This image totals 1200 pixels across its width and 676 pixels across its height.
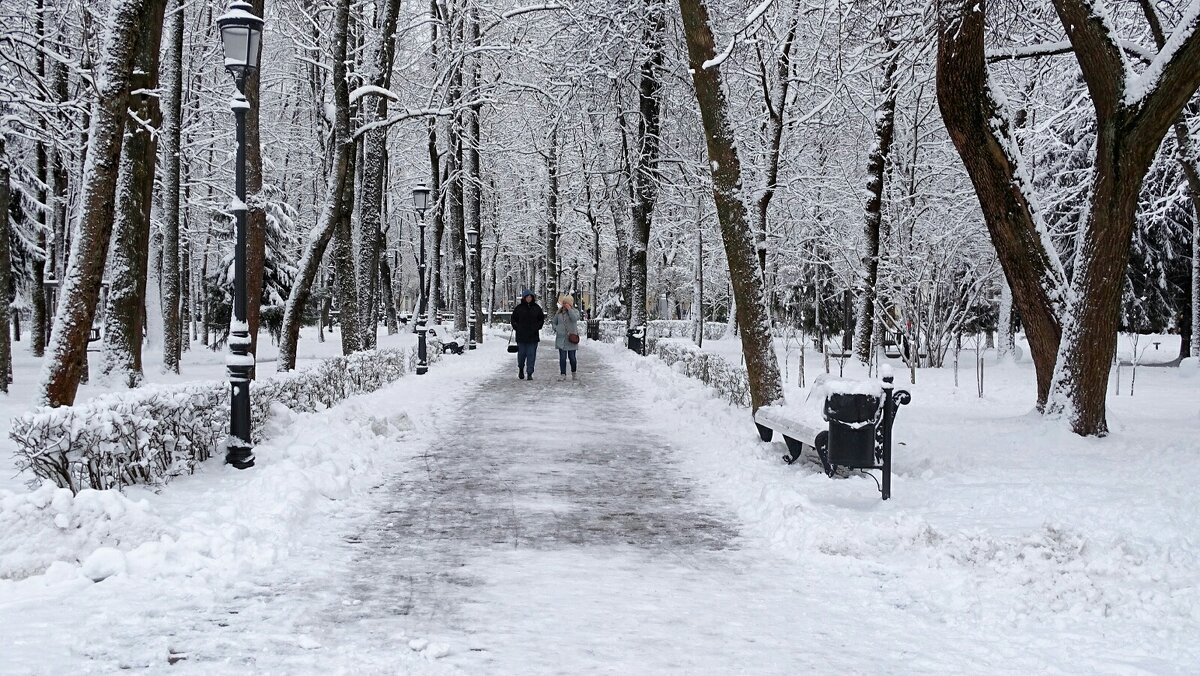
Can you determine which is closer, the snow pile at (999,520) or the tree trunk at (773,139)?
the snow pile at (999,520)

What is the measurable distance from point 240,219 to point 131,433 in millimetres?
2934

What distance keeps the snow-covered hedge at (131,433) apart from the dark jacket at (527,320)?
9.41m

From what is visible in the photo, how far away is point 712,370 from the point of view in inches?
654

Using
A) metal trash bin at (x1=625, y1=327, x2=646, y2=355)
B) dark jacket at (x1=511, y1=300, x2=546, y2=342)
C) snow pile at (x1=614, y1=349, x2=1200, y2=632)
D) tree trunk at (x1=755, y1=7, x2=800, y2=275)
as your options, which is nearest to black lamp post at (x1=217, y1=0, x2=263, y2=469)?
snow pile at (x1=614, y1=349, x2=1200, y2=632)

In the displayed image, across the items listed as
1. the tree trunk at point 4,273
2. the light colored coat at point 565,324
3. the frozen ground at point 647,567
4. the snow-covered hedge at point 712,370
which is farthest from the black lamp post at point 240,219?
the light colored coat at point 565,324

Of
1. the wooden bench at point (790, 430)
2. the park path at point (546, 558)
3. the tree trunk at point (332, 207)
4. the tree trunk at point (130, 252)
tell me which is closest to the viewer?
the park path at point (546, 558)

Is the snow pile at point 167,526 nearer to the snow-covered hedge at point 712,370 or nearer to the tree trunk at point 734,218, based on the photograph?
the tree trunk at point 734,218

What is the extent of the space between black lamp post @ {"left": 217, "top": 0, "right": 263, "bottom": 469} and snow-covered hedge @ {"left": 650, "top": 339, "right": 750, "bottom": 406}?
21.8 feet

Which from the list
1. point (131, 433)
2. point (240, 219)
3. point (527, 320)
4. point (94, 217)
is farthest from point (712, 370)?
point (131, 433)

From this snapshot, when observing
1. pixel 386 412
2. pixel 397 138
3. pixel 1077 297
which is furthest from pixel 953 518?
pixel 397 138

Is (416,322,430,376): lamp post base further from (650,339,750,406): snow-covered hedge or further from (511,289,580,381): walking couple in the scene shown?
(650,339,750,406): snow-covered hedge

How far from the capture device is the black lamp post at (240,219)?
9.25 meters

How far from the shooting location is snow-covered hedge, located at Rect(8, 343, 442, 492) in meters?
6.88

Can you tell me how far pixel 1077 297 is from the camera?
10070 millimetres
